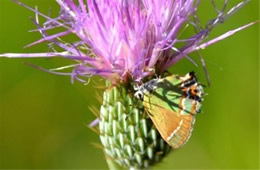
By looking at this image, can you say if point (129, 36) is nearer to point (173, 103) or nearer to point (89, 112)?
point (173, 103)

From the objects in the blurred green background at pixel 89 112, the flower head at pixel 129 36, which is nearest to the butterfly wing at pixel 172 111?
the flower head at pixel 129 36

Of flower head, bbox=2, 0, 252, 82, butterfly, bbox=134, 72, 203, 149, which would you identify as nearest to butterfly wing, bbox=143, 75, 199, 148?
butterfly, bbox=134, 72, 203, 149

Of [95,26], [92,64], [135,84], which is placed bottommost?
[135,84]

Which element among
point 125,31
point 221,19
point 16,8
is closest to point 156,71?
point 125,31

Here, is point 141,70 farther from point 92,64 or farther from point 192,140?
point 192,140

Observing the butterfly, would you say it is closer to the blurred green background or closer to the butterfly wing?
the butterfly wing
